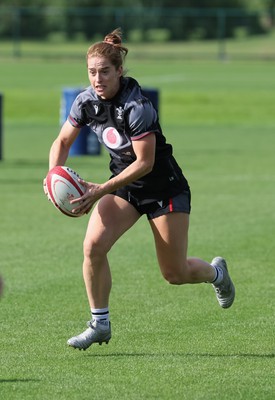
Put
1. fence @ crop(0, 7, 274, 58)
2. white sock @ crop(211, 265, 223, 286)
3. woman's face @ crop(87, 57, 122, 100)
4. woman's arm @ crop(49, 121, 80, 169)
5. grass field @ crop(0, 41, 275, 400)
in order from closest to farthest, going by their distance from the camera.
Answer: grass field @ crop(0, 41, 275, 400) < woman's face @ crop(87, 57, 122, 100) < woman's arm @ crop(49, 121, 80, 169) < white sock @ crop(211, 265, 223, 286) < fence @ crop(0, 7, 274, 58)

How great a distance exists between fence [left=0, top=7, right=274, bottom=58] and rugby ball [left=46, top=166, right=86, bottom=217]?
59388 mm

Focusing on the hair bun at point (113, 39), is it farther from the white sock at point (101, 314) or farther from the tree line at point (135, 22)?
the tree line at point (135, 22)

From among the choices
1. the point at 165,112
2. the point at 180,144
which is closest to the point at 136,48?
the point at 165,112

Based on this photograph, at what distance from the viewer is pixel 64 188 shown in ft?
26.0

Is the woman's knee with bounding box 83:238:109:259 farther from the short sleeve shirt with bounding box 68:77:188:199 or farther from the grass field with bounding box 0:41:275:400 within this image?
the grass field with bounding box 0:41:275:400

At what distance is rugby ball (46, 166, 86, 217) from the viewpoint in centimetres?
791

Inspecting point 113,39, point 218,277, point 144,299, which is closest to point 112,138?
point 113,39

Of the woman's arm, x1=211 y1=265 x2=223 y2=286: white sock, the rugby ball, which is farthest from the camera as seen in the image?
x1=211 y1=265 x2=223 y2=286: white sock

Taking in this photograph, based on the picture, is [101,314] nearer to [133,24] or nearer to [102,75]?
[102,75]

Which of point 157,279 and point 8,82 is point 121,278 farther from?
point 8,82

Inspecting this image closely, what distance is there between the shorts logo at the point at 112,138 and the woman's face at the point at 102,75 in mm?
266

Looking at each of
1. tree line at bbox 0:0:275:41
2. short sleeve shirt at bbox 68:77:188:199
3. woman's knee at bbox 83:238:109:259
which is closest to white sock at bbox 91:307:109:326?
woman's knee at bbox 83:238:109:259

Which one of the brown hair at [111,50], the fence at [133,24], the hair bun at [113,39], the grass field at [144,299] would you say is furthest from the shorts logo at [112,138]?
the fence at [133,24]

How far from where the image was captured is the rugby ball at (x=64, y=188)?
7.91 m
